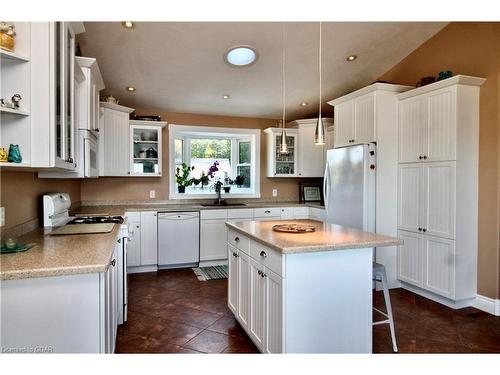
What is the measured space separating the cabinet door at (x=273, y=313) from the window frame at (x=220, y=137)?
3.16 metres

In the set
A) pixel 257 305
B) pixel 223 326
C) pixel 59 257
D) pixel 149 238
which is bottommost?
pixel 223 326

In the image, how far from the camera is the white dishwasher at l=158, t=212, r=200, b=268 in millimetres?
4359

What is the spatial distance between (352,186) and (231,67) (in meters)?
1.97

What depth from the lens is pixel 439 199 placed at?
10.5 feet

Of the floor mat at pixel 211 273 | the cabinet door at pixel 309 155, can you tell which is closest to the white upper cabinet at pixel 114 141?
the floor mat at pixel 211 273

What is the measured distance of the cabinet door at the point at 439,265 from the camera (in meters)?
3.09

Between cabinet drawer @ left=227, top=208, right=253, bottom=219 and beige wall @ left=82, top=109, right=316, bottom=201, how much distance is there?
818mm

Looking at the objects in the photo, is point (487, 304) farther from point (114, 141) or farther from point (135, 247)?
point (114, 141)

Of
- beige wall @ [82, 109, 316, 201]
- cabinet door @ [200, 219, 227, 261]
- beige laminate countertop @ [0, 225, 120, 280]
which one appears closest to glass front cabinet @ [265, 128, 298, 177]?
beige wall @ [82, 109, 316, 201]

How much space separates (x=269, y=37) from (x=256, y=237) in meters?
2.21

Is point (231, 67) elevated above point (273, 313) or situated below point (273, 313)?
above

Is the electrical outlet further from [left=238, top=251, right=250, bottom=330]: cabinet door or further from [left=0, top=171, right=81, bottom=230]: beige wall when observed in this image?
[left=238, top=251, right=250, bottom=330]: cabinet door

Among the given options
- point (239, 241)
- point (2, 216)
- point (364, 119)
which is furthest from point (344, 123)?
point (2, 216)

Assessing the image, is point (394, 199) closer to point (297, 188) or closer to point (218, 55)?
point (297, 188)
